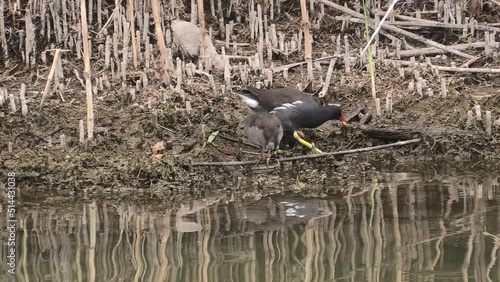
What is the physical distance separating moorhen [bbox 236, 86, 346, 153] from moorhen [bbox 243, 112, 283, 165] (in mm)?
230

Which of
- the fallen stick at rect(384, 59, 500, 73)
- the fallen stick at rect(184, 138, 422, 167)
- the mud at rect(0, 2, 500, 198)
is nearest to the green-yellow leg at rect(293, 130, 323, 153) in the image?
the mud at rect(0, 2, 500, 198)

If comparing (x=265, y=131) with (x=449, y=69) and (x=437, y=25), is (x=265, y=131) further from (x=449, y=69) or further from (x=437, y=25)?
(x=437, y=25)

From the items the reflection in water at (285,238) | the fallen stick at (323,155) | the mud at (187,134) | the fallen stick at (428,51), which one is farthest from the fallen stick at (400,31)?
the reflection in water at (285,238)

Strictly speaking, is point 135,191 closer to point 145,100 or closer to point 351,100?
point 145,100

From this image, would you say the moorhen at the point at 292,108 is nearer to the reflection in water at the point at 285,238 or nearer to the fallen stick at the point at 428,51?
the reflection in water at the point at 285,238

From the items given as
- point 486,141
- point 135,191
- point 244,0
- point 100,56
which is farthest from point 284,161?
point 244,0

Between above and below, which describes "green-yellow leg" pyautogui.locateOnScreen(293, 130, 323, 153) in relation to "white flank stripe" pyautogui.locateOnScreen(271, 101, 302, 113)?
below

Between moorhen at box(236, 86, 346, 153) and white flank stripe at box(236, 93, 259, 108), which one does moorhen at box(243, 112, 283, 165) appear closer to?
moorhen at box(236, 86, 346, 153)

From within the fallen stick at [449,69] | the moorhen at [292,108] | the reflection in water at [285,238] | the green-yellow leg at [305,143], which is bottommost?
the reflection in water at [285,238]

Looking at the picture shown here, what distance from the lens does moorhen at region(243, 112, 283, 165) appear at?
7238 millimetres

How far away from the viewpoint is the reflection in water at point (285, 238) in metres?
4.86

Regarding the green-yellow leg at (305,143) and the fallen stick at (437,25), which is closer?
the green-yellow leg at (305,143)

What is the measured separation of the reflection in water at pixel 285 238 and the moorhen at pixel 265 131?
76cm

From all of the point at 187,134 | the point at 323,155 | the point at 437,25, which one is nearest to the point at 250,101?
the point at 187,134
